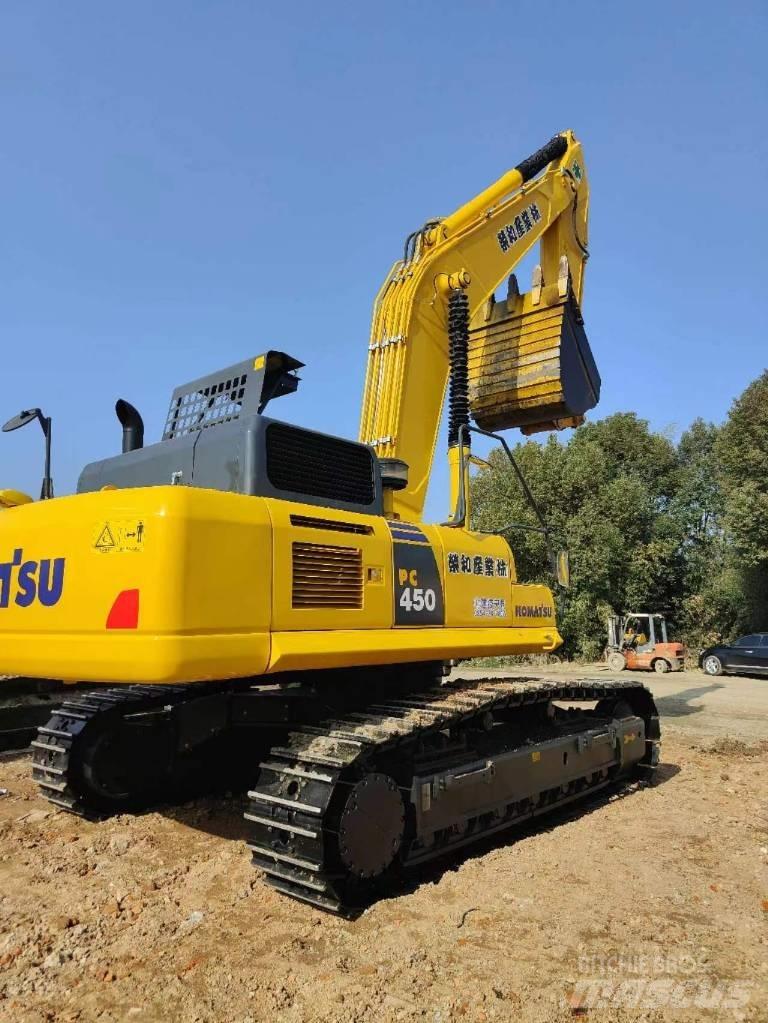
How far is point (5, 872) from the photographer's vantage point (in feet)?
15.3

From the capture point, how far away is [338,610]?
175 inches

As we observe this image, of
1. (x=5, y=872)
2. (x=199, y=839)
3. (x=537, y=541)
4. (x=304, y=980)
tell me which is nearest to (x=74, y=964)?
(x=304, y=980)

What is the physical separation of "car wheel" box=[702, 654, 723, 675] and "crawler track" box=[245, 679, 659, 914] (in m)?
16.8

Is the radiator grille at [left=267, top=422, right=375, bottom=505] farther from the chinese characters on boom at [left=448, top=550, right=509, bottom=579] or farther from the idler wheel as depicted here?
the idler wheel

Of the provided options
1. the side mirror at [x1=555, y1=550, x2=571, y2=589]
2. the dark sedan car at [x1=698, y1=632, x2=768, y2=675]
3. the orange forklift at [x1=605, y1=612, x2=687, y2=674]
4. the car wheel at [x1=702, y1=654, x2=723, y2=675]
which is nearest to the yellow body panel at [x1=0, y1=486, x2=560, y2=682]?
the side mirror at [x1=555, y1=550, x2=571, y2=589]

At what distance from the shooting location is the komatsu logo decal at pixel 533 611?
6.24 meters

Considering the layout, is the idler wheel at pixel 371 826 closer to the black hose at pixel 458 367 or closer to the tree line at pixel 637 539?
the black hose at pixel 458 367

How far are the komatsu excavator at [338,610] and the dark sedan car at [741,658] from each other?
15.1 meters

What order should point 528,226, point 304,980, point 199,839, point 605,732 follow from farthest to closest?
point 528,226 < point 605,732 < point 199,839 < point 304,980

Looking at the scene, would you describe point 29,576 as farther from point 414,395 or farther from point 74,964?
point 414,395

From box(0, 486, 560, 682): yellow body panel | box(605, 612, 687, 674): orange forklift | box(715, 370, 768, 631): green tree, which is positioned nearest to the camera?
box(0, 486, 560, 682): yellow body panel

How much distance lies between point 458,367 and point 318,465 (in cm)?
190

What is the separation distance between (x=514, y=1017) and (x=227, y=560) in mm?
2364

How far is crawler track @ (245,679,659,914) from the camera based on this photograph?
3947 millimetres
